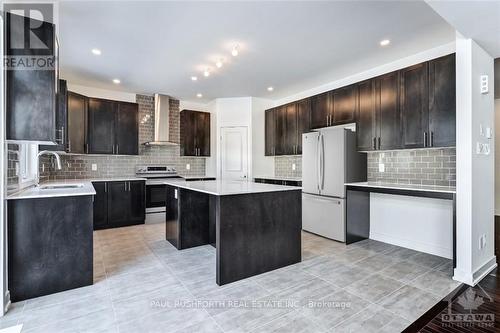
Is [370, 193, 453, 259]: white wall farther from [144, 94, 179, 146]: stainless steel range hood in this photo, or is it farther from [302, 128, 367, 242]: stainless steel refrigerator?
[144, 94, 179, 146]: stainless steel range hood

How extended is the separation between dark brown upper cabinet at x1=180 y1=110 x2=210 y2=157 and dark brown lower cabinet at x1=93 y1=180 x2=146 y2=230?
137cm

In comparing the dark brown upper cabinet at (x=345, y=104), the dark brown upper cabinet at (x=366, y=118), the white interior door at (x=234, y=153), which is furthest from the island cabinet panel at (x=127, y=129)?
the dark brown upper cabinet at (x=366, y=118)

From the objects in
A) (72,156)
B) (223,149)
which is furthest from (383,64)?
(72,156)

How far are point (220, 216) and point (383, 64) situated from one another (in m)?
3.46

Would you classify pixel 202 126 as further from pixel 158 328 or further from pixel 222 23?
pixel 158 328

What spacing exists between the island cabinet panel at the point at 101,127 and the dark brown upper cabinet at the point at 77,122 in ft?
0.34

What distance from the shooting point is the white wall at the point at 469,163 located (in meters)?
2.55

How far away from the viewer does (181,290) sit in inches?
96.3

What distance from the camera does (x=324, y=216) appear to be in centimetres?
416

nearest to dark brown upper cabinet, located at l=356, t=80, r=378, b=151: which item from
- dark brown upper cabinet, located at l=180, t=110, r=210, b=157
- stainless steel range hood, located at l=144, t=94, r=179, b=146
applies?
dark brown upper cabinet, located at l=180, t=110, r=210, b=157
